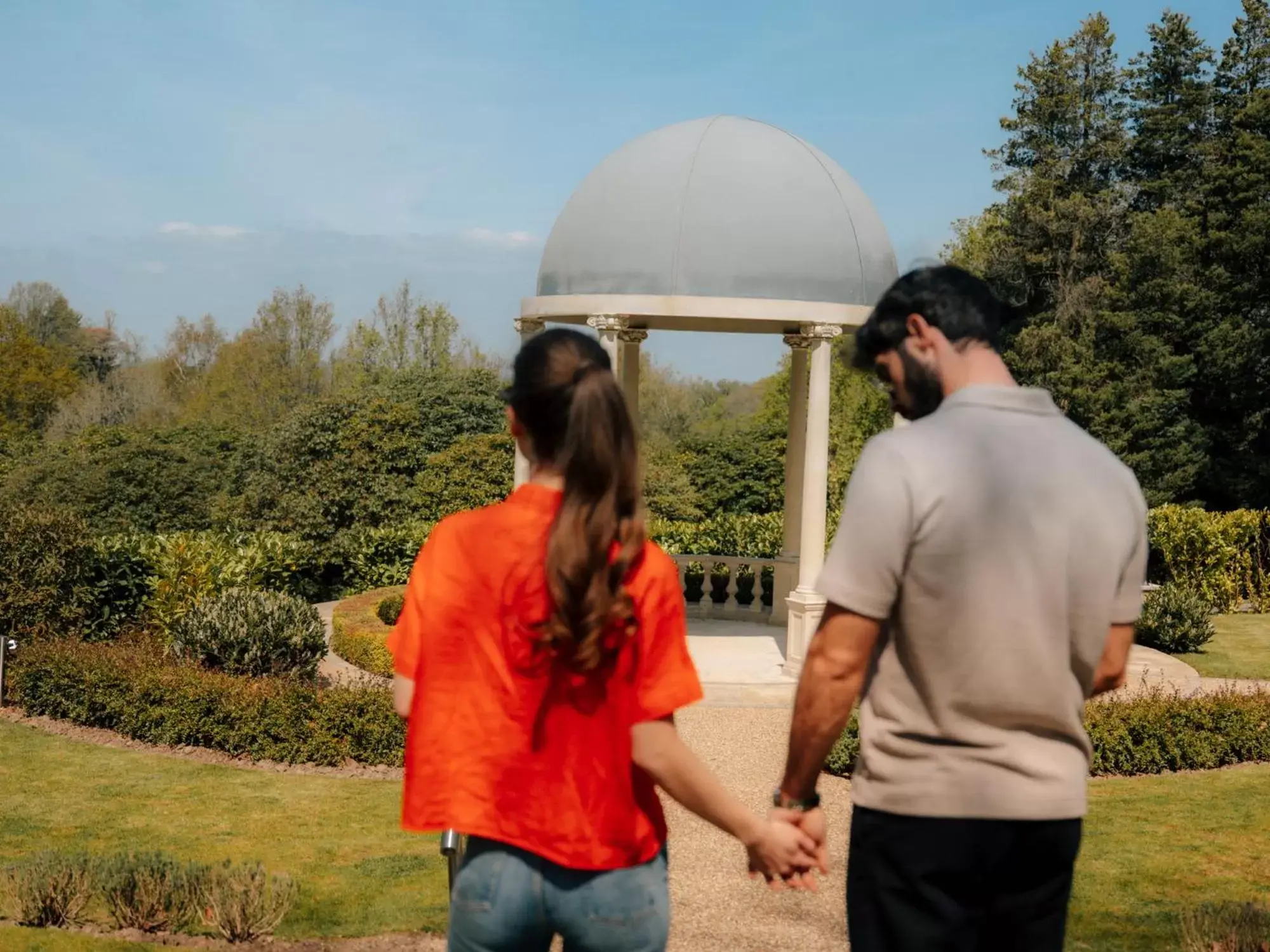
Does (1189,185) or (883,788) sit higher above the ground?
(1189,185)

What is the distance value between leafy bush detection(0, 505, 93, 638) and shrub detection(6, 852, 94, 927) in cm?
892

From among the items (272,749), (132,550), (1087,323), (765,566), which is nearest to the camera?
(272,749)

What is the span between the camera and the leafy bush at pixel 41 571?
619 inches

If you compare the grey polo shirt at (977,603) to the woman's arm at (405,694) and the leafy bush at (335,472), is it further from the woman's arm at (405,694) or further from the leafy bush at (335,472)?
the leafy bush at (335,472)

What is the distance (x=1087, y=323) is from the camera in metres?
35.5

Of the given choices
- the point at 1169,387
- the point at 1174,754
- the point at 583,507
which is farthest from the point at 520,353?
the point at 1169,387

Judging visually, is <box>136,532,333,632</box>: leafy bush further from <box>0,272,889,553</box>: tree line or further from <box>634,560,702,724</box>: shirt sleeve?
<box>634,560,702,724</box>: shirt sleeve

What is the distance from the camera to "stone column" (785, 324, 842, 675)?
15.1m

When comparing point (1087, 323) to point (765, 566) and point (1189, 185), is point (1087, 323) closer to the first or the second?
point (1189, 185)

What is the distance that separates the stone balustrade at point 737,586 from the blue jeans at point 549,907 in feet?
51.4

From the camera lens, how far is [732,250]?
1478 cm

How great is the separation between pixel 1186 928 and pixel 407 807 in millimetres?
5369

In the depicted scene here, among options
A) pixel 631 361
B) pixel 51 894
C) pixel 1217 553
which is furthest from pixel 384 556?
pixel 51 894

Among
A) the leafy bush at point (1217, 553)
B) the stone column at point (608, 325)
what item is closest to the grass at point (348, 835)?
the stone column at point (608, 325)
